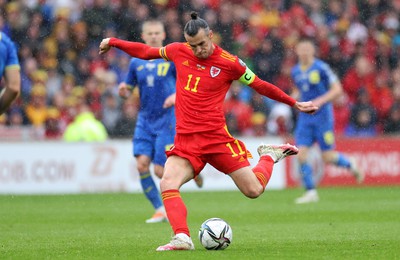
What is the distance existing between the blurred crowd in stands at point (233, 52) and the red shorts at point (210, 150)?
1174cm

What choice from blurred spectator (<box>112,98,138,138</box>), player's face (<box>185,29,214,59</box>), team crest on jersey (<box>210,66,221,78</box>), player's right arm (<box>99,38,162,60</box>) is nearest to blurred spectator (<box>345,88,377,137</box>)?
blurred spectator (<box>112,98,138,138</box>)

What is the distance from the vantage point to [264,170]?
979cm

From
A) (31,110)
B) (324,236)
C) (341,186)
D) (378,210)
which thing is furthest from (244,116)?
(324,236)

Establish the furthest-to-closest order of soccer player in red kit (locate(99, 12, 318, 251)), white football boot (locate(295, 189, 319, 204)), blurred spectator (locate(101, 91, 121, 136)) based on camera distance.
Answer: blurred spectator (locate(101, 91, 121, 136))
white football boot (locate(295, 189, 319, 204))
soccer player in red kit (locate(99, 12, 318, 251))

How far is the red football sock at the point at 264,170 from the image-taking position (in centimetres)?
961

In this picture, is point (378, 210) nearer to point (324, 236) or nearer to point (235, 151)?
point (324, 236)

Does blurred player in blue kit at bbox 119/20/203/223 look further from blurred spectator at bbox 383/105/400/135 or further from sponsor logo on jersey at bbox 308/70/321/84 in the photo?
blurred spectator at bbox 383/105/400/135

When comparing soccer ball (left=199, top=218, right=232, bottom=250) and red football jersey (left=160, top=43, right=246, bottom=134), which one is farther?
red football jersey (left=160, top=43, right=246, bottom=134)

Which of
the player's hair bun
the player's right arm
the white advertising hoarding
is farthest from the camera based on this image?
the white advertising hoarding

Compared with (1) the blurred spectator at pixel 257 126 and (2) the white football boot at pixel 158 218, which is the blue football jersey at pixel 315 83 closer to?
(2) the white football boot at pixel 158 218

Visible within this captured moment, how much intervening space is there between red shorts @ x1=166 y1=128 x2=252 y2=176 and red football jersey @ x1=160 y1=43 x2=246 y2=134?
79mm

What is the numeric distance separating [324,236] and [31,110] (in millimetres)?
11832

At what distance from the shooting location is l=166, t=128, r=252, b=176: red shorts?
9195 millimetres

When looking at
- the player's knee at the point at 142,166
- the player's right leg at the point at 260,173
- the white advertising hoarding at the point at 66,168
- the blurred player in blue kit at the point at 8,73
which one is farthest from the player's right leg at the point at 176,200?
the white advertising hoarding at the point at 66,168
